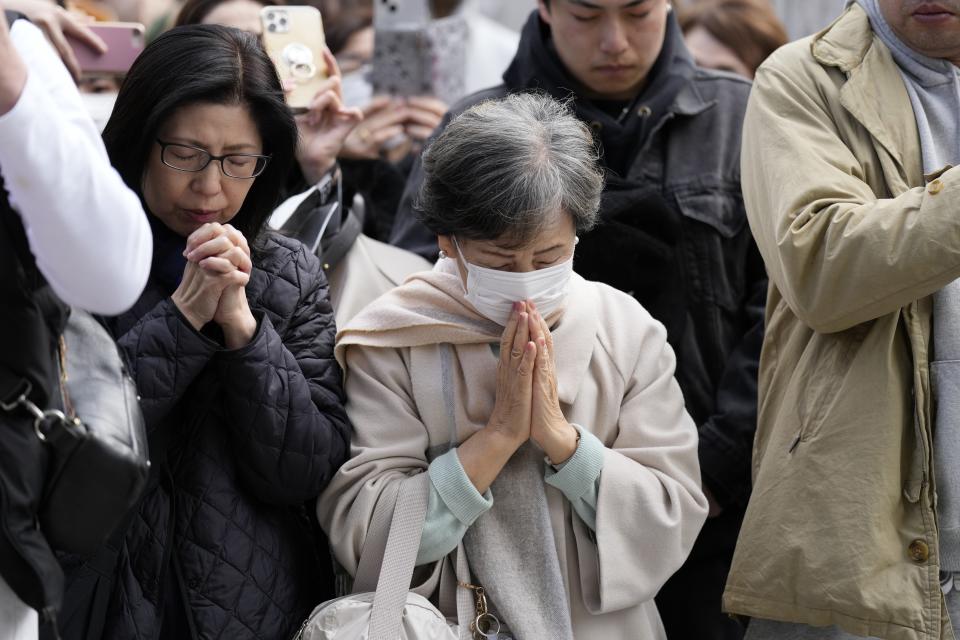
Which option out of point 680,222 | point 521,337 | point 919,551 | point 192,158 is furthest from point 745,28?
point 192,158

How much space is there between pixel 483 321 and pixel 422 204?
1.08ft

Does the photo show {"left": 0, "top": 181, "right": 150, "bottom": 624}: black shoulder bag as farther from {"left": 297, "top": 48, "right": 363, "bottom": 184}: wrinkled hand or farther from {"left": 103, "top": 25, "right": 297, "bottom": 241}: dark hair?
{"left": 297, "top": 48, "right": 363, "bottom": 184}: wrinkled hand

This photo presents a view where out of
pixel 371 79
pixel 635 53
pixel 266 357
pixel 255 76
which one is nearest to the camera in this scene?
pixel 266 357

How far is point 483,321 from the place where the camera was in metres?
3.35

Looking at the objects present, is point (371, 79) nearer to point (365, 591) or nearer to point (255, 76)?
point (255, 76)

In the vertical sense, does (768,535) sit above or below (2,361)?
below

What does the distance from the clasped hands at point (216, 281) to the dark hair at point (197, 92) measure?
328mm

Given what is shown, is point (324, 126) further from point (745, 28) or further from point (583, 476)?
point (745, 28)

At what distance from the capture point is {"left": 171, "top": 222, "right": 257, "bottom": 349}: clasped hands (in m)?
2.93

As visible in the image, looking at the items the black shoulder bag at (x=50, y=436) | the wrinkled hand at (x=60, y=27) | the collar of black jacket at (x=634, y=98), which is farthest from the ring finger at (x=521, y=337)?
the wrinkled hand at (x=60, y=27)

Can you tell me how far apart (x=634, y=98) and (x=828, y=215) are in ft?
4.35

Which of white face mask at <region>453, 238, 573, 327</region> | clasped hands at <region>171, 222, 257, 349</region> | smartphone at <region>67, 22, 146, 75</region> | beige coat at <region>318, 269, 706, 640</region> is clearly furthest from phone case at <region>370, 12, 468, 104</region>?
clasped hands at <region>171, 222, 257, 349</region>

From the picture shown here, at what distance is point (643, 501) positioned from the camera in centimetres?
324

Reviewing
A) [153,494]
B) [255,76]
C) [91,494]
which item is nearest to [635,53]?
[255,76]
